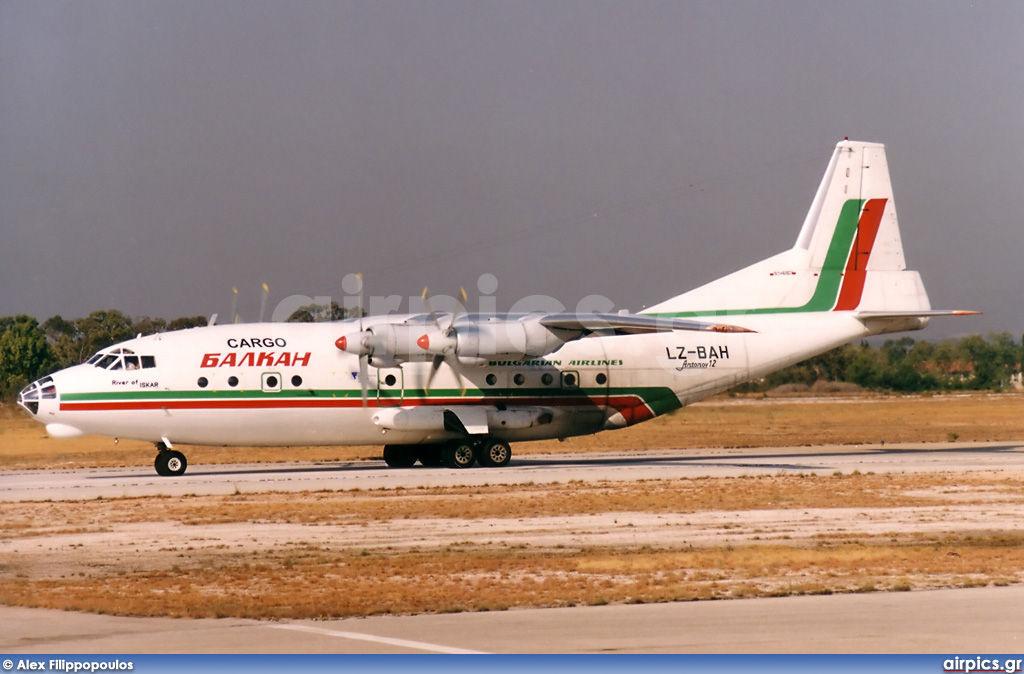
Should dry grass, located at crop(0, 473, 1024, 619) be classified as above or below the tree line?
below

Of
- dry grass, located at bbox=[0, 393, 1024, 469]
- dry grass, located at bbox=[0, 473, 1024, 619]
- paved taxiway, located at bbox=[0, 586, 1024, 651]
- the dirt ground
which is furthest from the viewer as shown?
dry grass, located at bbox=[0, 393, 1024, 469]

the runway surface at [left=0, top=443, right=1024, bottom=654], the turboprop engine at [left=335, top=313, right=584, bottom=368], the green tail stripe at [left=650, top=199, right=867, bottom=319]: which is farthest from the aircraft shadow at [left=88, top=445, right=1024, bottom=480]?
the runway surface at [left=0, top=443, right=1024, bottom=654]

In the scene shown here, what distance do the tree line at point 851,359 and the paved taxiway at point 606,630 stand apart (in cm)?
3489

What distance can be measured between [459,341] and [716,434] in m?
17.3

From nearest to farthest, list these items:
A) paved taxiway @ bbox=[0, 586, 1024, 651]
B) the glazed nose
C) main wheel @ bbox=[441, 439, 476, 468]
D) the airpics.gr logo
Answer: the airpics.gr logo < paved taxiway @ bbox=[0, 586, 1024, 651] < the glazed nose < main wheel @ bbox=[441, 439, 476, 468]

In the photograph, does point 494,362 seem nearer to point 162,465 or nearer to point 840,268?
point 162,465

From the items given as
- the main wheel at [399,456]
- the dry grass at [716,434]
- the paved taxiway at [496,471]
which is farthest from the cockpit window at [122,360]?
the dry grass at [716,434]

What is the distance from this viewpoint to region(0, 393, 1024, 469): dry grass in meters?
33.6

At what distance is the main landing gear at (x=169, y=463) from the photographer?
2506 cm

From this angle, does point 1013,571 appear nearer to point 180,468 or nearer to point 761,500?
point 761,500

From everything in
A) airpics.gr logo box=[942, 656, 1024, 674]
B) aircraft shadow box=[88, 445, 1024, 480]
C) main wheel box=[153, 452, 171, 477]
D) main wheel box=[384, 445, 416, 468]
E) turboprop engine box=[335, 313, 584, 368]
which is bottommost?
airpics.gr logo box=[942, 656, 1024, 674]

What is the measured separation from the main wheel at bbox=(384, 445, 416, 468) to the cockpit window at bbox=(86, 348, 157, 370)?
251 inches

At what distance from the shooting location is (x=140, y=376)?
2439cm
